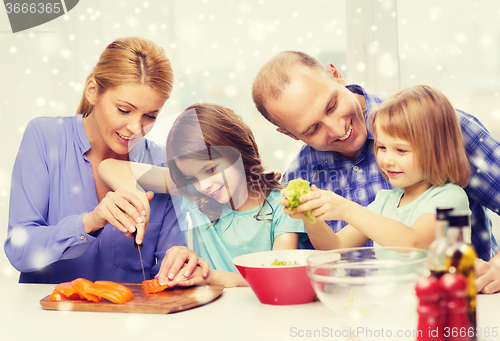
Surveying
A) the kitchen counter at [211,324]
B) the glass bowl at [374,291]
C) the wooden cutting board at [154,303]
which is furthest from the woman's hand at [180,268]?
the glass bowl at [374,291]

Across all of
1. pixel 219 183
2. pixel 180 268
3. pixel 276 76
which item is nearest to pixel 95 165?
pixel 219 183

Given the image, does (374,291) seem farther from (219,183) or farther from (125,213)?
(219,183)

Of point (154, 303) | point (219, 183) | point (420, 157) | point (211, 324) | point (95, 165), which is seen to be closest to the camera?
point (211, 324)

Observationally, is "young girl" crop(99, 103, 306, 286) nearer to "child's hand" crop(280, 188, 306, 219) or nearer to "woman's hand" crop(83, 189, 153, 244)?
"woman's hand" crop(83, 189, 153, 244)

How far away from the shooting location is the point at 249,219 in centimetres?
144

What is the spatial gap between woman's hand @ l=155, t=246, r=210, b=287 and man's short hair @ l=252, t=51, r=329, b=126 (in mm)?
534

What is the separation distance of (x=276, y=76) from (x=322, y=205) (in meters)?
0.53

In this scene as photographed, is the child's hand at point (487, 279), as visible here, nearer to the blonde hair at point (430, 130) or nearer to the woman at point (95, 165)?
the blonde hair at point (430, 130)

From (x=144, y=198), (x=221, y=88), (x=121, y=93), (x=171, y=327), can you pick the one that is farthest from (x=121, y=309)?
(x=221, y=88)

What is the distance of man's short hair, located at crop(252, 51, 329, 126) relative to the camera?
124 centimetres

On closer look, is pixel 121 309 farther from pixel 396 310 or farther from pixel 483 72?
pixel 483 72

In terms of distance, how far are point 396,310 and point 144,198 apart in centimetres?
82

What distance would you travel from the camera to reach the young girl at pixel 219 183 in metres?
1.35

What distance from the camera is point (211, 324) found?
2.45 ft
